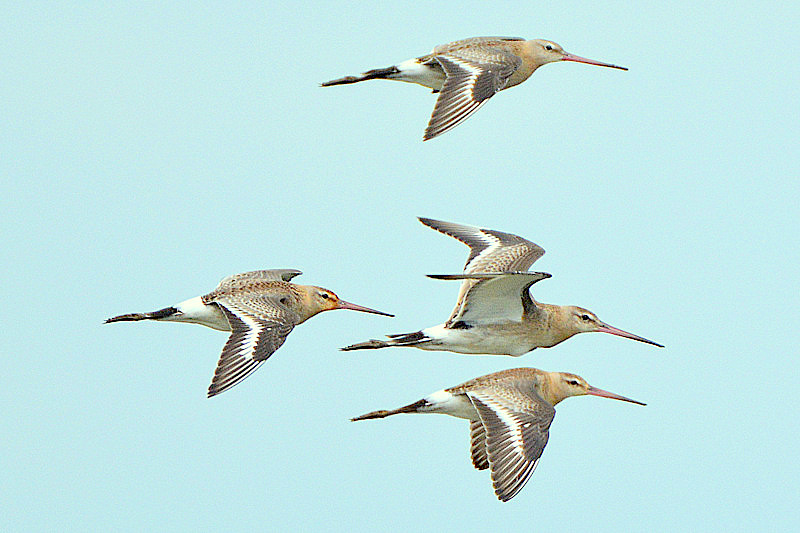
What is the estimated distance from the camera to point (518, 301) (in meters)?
13.5

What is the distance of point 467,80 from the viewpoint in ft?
46.6

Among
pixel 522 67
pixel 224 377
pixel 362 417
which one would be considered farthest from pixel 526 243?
pixel 224 377

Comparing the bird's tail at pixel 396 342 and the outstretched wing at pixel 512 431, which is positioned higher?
the bird's tail at pixel 396 342

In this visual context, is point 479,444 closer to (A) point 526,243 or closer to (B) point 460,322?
(B) point 460,322

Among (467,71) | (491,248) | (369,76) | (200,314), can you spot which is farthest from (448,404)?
(369,76)

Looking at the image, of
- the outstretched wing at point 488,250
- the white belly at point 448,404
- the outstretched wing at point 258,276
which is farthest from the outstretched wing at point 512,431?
the outstretched wing at point 258,276

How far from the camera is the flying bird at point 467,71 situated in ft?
45.0

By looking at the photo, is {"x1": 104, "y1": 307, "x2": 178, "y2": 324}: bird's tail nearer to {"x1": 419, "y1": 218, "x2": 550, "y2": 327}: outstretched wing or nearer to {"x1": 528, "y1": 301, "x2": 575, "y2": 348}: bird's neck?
{"x1": 419, "y1": 218, "x2": 550, "y2": 327}: outstretched wing

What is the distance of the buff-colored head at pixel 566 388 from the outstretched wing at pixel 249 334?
216 cm

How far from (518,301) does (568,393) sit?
105 centimetres

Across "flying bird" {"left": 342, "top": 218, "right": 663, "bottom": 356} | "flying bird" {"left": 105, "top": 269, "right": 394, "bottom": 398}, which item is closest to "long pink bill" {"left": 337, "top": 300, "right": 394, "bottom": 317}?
"flying bird" {"left": 105, "top": 269, "right": 394, "bottom": 398}

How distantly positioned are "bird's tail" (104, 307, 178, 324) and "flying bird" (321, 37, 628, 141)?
264cm

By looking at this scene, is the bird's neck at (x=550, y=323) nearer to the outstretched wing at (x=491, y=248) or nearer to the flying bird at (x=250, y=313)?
the outstretched wing at (x=491, y=248)

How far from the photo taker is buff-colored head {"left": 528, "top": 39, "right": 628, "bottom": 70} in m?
15.8
